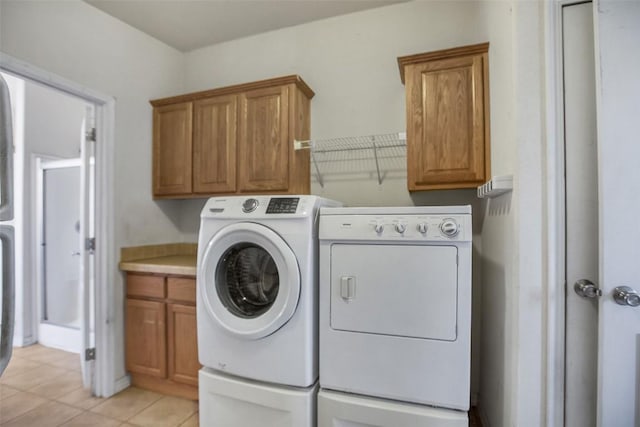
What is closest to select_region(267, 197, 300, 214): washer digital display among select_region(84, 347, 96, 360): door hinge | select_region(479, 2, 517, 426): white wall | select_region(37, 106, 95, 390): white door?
select_region(479, 2, 517, 426): white wall

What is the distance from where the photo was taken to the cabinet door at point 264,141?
1.95 metres

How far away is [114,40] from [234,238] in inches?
72.2

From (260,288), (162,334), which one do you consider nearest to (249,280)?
(260,288)

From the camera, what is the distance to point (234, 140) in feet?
6.82

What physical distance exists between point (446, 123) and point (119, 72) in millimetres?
2266

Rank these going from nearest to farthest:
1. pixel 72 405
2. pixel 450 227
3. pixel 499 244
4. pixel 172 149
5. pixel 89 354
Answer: pixel 450 227 < pixel 499 244 < pixel 72 405 < pixel 89 354 < pixel 172 149

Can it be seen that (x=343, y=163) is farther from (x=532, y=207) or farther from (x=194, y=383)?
(x=194, y=383)

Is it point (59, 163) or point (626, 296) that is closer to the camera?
point (626, 296)

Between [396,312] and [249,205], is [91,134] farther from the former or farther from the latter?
[396,312]

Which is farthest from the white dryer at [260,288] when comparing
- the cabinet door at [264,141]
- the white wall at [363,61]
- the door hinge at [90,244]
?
the door hinge at [90,244]

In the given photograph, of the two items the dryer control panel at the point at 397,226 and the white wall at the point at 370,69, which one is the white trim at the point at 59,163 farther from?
the dryer control panel at the point at 397,226

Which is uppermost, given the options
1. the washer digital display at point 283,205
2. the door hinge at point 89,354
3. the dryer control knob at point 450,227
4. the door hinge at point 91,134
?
the door hinge at point 91,134

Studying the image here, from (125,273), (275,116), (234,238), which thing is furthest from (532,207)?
(125,273)

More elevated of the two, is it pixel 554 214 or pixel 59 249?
pixel 554 214
